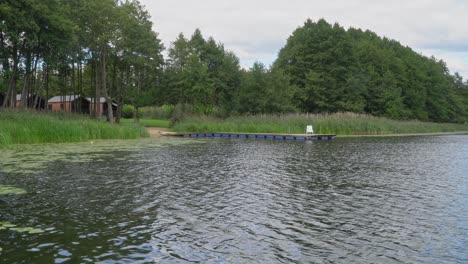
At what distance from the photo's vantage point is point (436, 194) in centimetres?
1183

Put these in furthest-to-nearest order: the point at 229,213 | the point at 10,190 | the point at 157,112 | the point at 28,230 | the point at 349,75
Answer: the point at 157,112
the point at 349,75
the point at 10,190
the point at 229,213
the point at 28,230

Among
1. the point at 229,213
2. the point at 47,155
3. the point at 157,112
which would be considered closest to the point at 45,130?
the point at 47,155

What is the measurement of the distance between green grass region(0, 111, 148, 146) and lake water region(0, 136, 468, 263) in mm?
6013

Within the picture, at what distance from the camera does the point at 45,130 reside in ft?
80.8

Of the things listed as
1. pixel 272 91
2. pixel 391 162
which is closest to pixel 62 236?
pixel 391 162

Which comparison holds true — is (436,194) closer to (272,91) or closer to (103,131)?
(103,131)

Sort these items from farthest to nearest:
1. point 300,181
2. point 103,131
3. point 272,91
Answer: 1. point 272,91
2. point 103,131
3. point 300,181

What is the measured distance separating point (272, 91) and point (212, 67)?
41.4 feet

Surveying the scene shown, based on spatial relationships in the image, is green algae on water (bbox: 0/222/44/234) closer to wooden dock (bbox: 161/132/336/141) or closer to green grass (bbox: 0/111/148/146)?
green grass (bbox: 0/111/148/146)

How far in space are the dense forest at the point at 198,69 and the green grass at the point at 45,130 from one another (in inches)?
286

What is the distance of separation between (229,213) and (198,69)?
137 feet

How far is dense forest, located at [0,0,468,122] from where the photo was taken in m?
33.8

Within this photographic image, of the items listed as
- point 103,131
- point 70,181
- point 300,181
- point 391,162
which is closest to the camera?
point 70,181

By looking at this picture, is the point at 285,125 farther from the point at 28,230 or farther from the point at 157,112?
the point at 28,230
